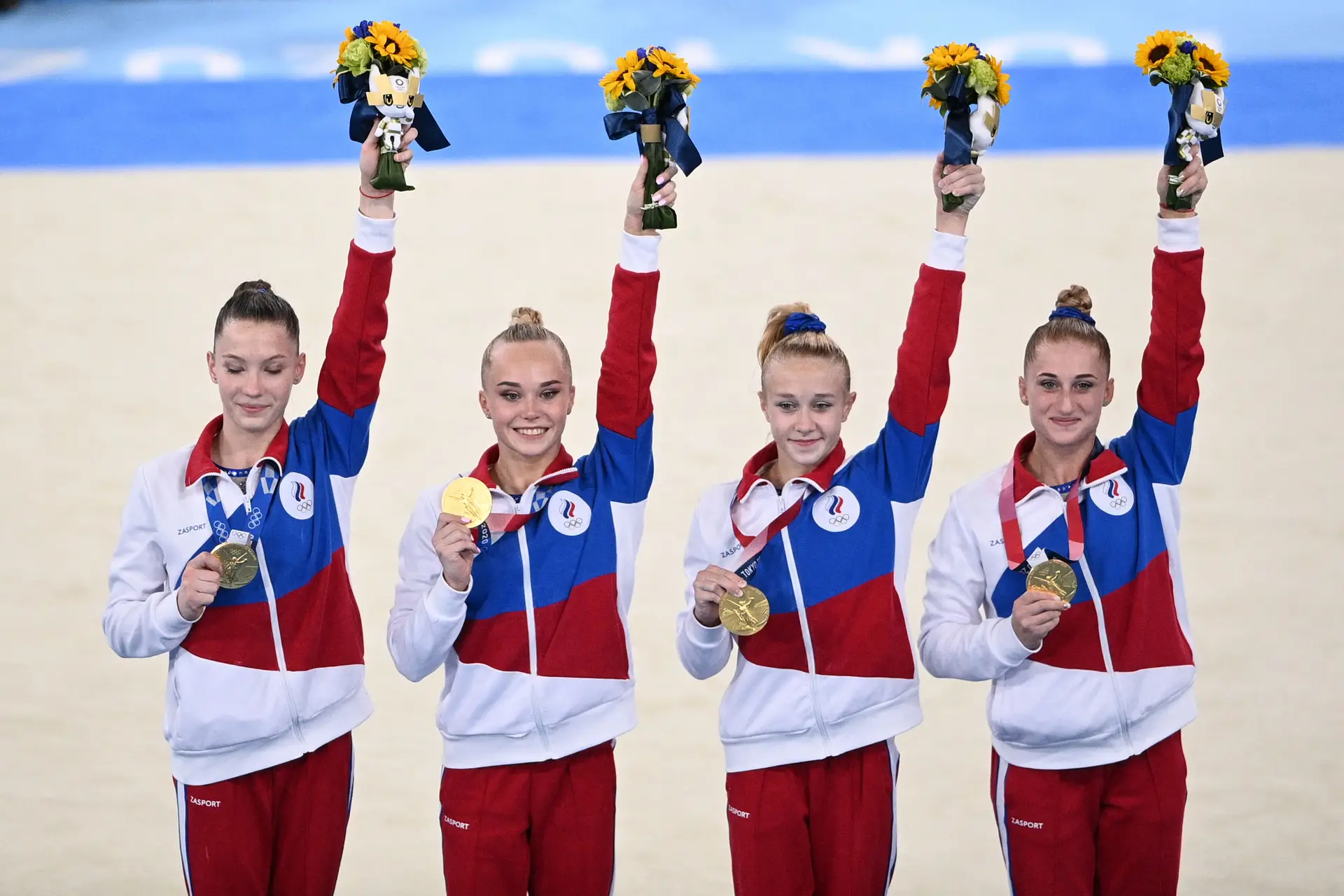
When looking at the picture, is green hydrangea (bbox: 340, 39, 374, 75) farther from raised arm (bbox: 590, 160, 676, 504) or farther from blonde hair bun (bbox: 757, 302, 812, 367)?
blonde hair bun (bbox: 757, 302, 812, 367)

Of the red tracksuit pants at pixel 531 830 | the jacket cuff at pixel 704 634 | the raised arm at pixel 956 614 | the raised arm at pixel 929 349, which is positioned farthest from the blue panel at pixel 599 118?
the red tracksuit pants at pixel 531 830

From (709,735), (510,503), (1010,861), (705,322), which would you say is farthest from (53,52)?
(1010,861)

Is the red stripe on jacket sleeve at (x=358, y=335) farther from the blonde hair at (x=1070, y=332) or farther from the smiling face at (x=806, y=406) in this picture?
the blonde hair at (x=1070, y=332)

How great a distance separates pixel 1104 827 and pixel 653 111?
6.73ft

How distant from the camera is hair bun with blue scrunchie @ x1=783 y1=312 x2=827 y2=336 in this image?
159 inches

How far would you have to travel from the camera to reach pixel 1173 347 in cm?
390

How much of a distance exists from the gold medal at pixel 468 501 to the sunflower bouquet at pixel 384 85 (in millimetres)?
753

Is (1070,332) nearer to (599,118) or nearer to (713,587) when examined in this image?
(713,587)

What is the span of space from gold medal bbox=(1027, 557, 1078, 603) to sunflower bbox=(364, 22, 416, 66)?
1.96m

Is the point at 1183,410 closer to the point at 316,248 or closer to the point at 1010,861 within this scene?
the point at 1010,861

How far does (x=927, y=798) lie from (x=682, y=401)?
A: 9.70ft

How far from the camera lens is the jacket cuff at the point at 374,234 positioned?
13.1 feet

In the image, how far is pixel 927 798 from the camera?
5547mm

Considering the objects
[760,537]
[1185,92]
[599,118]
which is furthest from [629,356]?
[599,118]
